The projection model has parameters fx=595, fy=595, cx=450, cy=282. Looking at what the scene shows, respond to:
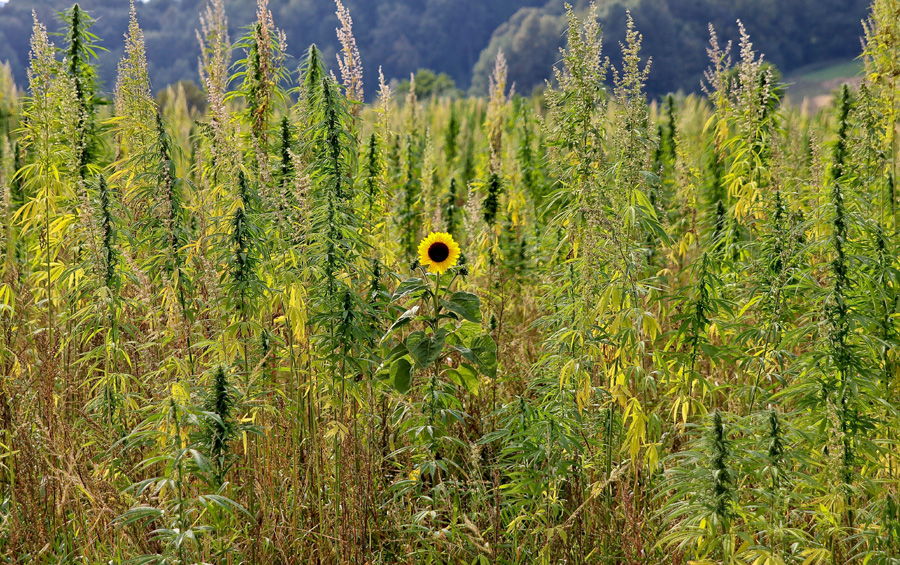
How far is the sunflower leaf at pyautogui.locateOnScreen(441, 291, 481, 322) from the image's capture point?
1.86m

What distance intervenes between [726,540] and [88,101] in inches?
138

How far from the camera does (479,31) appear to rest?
70625 mm

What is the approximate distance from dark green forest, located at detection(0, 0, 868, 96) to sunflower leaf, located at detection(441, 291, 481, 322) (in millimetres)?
24176

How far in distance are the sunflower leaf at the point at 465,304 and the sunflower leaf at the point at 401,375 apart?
22 cm

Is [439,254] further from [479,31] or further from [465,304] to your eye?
[479,31]

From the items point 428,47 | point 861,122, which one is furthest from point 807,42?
point 861,122

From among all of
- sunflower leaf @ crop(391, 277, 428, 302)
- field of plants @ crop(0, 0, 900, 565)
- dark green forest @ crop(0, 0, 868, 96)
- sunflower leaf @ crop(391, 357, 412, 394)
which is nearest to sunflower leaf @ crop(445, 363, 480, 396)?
field of plants @ crop(0, 0, 900, 565)

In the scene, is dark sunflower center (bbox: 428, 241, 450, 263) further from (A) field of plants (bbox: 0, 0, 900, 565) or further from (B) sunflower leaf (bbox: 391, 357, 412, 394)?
(B) sunflower leaf (bbox: 391, 357, 412, 394)

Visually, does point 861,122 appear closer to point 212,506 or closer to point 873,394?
point 873,394

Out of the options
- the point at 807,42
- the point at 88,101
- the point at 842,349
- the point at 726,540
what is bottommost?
the point at 726,540

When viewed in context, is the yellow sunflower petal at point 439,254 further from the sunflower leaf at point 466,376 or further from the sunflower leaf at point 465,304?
the sunflower leaf at point 466,376

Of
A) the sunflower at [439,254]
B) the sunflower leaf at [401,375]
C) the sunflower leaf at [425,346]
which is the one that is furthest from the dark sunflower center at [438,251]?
the sunflower leaf at [401,375]

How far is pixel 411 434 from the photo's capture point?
1968mm

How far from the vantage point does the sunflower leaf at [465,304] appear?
6.10 ft
